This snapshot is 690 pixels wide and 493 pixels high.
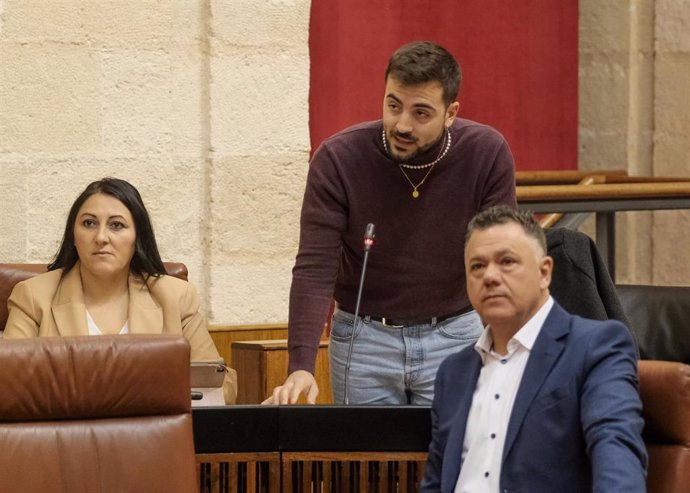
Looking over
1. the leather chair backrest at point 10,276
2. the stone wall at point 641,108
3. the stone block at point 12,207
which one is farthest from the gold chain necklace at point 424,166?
the stone wall at point 641,108

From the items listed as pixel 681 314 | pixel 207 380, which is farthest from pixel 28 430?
pixel 681 314

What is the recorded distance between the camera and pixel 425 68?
2.83m

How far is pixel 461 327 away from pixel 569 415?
764 mm

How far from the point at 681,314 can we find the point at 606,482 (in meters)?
1.88

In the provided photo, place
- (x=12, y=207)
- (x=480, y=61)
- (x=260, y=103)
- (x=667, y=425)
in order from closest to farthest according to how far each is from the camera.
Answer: (x=667, y=425)
(x=12, y=207)
(x=260, y=103)
(x=480, y=61)

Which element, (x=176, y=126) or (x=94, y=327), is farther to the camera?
(x=176, y=126)

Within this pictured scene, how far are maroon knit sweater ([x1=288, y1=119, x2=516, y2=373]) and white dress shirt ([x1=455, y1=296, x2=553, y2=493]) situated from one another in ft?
1.73

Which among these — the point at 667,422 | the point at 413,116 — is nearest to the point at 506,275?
the point at 667,422

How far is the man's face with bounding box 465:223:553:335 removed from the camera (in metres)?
2.44

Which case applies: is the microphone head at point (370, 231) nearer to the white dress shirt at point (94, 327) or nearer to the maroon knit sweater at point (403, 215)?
the maroon knit sweater at point (403, 215)

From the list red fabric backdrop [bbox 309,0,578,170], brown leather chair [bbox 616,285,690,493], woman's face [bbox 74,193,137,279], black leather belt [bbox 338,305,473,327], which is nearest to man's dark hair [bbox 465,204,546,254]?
brown leather chair [bbox 616,285,690,493]

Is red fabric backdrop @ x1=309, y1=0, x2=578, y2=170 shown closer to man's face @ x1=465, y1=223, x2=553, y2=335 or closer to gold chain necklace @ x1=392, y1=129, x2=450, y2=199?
gold chain necklace @ x1=392, y1=129, x2=450, y2=199

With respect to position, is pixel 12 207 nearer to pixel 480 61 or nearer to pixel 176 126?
pixel 176 126

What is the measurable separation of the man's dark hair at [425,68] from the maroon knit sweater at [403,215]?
0.57 ft
